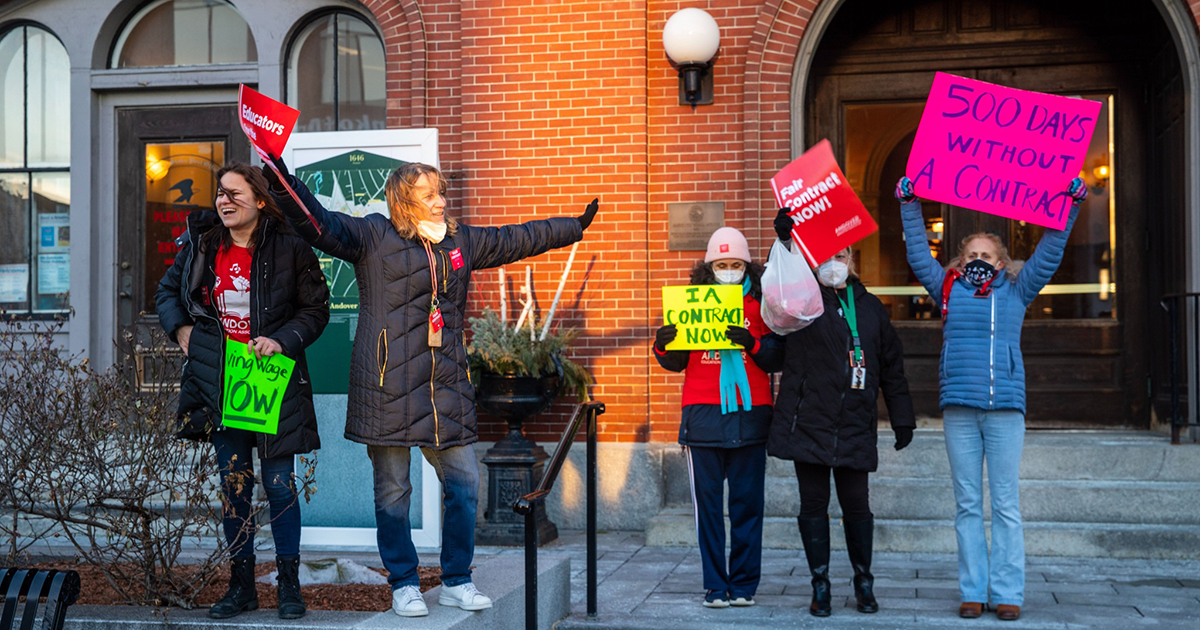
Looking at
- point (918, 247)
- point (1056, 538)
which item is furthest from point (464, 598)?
point (1056, 538)

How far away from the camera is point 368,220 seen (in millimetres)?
4609

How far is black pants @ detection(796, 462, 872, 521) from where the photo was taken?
5.53m

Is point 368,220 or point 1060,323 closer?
point 368,220

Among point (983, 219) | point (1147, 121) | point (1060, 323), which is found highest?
point (1147, 121)

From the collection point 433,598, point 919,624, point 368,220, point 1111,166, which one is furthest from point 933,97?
point 1111,166

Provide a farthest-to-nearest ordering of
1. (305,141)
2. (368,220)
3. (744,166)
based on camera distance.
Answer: (744,166), (305,141), (368,220)

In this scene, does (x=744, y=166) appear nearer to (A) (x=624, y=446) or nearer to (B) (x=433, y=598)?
(A) (x=624, y=446)

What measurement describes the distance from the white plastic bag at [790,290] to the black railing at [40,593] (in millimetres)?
3150

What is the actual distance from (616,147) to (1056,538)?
3999mm

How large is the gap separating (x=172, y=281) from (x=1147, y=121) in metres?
7.35

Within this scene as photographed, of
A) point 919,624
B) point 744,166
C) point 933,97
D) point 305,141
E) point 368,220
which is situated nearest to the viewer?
point 368,220

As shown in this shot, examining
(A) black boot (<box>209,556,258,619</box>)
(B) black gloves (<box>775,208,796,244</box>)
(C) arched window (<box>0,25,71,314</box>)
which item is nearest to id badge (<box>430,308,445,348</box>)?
(A) black boot (<box>209,556,258,619</box>)

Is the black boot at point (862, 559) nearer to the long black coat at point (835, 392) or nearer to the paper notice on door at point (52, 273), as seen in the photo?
the long black coat at point (835, 392)

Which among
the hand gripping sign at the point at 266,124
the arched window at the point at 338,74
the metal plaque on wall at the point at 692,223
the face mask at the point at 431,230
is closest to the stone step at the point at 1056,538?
the metal plaque on wall at the point at 692,223
